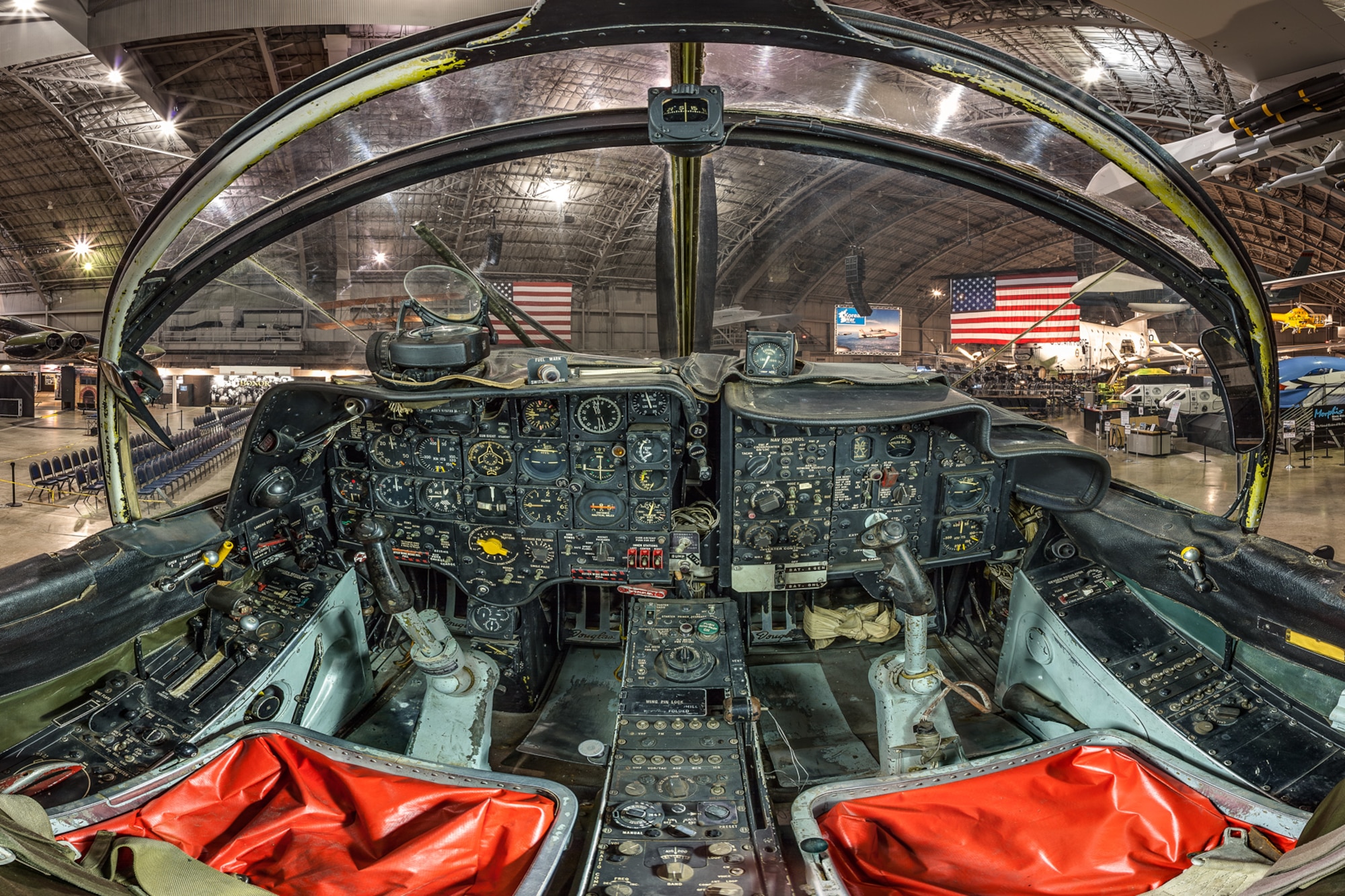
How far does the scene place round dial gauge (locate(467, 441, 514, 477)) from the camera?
3689mm

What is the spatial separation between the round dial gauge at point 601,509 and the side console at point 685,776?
0.69 m

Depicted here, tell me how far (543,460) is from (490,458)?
1.09 ft

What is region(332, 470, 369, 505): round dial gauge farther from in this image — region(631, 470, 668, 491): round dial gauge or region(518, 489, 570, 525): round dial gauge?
region(631, 470, 668, 491): round dial gauge

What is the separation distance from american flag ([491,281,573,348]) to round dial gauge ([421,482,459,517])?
114cm

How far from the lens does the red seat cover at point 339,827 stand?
74.7 inches

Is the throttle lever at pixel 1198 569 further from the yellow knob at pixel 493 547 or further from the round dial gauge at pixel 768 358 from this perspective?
the yellow knob at pixel 493 547

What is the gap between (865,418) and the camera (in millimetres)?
3084

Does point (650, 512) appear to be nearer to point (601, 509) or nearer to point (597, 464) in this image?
point (601, 509)

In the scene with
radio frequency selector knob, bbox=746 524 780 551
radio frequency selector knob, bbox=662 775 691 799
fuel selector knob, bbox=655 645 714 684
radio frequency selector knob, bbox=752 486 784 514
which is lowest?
radio frequency selector knob, bbox=662 775 691 799

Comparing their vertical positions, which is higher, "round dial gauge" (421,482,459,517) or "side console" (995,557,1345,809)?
"round dial gauge" (421,482,459,517)

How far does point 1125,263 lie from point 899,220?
1332 mm

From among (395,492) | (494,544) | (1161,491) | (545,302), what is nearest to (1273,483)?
(1161,491)

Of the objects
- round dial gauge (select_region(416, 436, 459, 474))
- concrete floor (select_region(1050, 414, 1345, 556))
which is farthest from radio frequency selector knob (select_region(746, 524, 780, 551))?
concrete floor (select_region(1050, 414, 1345, 556))

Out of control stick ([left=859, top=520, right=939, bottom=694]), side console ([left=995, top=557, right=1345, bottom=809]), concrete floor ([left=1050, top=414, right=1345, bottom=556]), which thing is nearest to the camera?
side console ([left=995, top=557, right=1345, bottom=809])
